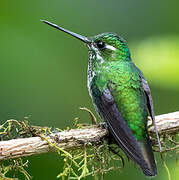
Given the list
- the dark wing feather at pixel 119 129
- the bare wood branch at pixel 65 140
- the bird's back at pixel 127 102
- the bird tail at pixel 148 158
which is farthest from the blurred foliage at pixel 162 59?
the bird tail at pixel 148 158

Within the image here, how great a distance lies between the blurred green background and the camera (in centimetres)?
675

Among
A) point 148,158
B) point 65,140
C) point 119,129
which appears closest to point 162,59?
point 119,129

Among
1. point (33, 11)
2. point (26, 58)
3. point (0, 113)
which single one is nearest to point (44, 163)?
point (0, 113)

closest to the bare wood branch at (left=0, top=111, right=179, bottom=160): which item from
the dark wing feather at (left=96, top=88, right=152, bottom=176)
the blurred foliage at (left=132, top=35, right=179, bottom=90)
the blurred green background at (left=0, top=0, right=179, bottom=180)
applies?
the dark wing feather at (left=96, top=88, right=152, bottom=176)

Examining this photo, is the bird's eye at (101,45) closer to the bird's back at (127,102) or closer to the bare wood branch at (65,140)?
the bird's back at (127,102)

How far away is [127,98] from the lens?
14.5 ft

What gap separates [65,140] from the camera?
3887mm

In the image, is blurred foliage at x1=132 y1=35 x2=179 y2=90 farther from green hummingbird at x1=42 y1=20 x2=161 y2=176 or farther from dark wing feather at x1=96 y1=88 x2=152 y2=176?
dark wing feather at x1=96 y1=88 x2=152 y2=176

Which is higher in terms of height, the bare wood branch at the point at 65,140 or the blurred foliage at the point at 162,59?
the blurred foliage at the point at 162,59

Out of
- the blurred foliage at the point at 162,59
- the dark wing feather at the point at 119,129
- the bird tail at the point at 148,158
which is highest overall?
the blurred foliage at the point at 162,59

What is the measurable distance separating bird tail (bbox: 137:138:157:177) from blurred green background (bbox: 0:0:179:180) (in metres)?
1.45

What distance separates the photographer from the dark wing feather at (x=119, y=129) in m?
4.02

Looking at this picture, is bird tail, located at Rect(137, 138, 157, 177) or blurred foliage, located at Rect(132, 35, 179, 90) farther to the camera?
blurred foliage, located at Rect(132, 35, 179, 90)

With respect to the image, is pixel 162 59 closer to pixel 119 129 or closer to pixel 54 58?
pixel 119 129
